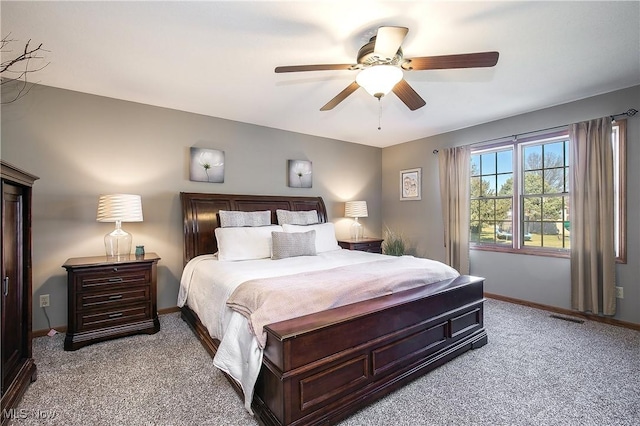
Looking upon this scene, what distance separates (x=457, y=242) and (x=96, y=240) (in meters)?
4.73

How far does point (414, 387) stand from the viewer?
2107 mm

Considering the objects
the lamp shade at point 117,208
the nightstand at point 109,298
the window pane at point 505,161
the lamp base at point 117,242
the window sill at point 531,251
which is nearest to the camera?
the nightstand at point 109,298

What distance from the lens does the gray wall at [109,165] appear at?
9.96 ft

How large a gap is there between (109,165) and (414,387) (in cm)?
373

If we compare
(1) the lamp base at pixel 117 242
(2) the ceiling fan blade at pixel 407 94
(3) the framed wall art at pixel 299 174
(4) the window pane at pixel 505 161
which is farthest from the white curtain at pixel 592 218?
(1) the lamp base at pixel 117 242

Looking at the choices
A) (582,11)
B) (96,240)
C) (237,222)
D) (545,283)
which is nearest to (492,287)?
(545,283)

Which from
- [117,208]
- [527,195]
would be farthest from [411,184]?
[117,208]

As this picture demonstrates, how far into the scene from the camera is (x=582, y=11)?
1961 millimetres

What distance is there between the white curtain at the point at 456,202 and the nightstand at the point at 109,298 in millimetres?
4043

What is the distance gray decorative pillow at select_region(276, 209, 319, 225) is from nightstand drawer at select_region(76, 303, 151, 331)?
1890 mm

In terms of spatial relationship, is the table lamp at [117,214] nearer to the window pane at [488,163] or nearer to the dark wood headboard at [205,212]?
the dark wood headboard at [205,212]

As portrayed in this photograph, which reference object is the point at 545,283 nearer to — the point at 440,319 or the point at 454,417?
the point at 440,319

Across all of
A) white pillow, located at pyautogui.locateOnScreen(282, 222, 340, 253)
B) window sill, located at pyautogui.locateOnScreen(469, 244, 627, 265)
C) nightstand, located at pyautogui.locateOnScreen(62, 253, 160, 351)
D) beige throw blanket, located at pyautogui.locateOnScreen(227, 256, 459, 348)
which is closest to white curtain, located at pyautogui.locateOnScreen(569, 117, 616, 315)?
window sill, located at pyautogui.locateOnScreen(469, 244, 627, 265)

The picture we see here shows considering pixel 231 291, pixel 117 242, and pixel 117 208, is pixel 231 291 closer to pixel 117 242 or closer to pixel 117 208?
pixel 117 208
